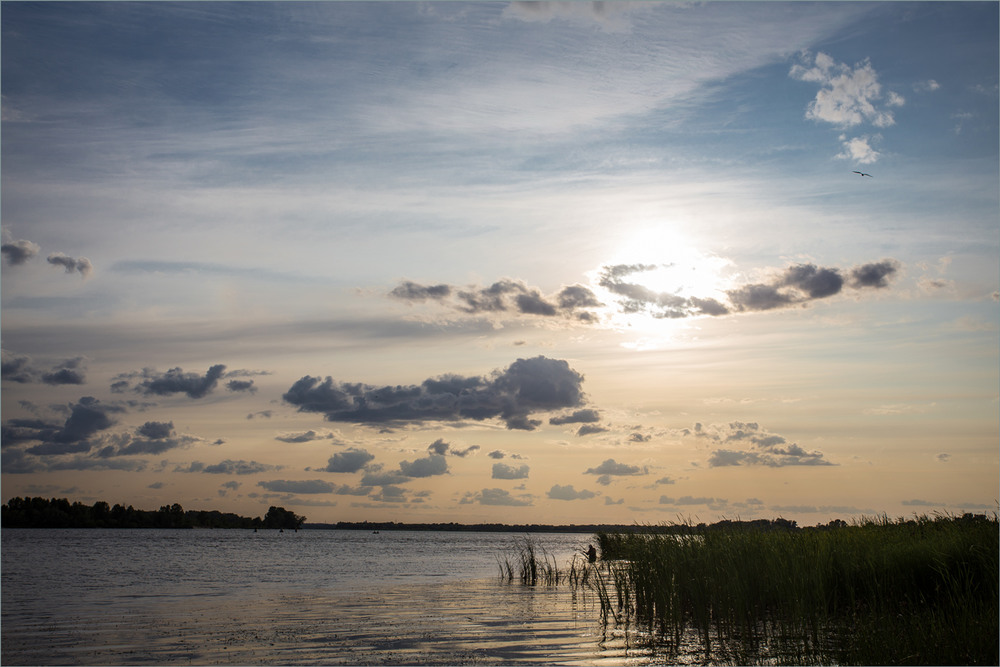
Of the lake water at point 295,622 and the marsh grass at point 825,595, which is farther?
the lake water at point 295,622

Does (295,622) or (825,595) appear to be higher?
(825,595)

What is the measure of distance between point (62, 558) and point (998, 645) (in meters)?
74.4

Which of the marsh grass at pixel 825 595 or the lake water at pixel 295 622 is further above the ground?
the marsh grass at pixel 825 595

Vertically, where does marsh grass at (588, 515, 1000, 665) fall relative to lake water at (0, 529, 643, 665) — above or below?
above

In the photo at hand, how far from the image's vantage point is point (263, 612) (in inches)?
1137

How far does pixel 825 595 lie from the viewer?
1878 cm

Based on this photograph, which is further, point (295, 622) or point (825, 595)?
point (295, 622)

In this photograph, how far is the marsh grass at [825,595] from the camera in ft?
46.0

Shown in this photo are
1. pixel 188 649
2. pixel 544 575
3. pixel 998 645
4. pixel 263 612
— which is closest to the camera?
pixel 998 645

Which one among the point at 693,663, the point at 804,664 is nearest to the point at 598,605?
the point at 693,663

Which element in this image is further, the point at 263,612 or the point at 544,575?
the point at 544,575

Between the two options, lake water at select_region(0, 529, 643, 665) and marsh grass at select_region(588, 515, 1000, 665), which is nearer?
marsh grass at select_region(588, 515, 1000, 665)

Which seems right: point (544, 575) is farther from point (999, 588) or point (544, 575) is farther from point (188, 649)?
point (999, 588)

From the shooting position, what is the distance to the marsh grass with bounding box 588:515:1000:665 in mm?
14009
